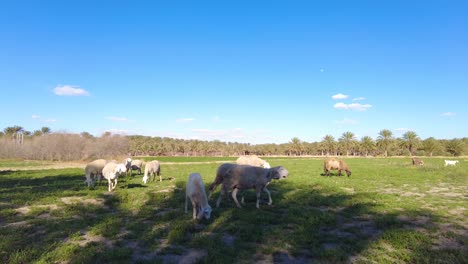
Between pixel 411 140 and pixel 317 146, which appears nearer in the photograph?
pixel 411 140

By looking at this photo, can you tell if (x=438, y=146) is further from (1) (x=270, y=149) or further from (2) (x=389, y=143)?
(1) (x=270, y=149)

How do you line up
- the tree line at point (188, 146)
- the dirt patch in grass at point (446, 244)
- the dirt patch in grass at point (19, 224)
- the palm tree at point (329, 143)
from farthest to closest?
the palm tree at point (329, 143) < the tree line at point (188, 146) < the dirt patch in grass at point (19, 224) < the dirt patch in grass at point (446, 244)

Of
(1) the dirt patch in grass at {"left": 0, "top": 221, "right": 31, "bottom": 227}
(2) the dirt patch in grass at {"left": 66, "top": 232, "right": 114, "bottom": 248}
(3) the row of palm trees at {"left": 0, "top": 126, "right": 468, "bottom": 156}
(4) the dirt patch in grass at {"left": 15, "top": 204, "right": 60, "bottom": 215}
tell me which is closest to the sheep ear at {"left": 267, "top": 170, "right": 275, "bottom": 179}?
(2) the dirt patch in grass at {"left": 66, "top": 232, "right": 114, "bottom": 248}

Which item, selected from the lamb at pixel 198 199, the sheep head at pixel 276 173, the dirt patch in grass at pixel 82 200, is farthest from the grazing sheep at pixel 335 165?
the dirt patch in grass at pixel 82 200

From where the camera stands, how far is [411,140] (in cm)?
11419

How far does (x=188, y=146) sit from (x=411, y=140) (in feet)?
344

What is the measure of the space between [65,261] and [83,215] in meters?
4.77

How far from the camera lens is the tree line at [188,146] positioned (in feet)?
292

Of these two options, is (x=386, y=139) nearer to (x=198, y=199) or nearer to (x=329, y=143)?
(x=329, y=143)

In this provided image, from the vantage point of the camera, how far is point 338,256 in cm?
716

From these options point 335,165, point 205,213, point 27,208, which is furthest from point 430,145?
point 27,208

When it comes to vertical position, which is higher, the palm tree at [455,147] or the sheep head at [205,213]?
the palm tree at [455,147]

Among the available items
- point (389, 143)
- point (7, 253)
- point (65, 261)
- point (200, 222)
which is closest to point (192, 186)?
point (200, 222)

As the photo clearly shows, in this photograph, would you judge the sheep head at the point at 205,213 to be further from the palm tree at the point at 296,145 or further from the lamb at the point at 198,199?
the palm tree at the point at 296,145
